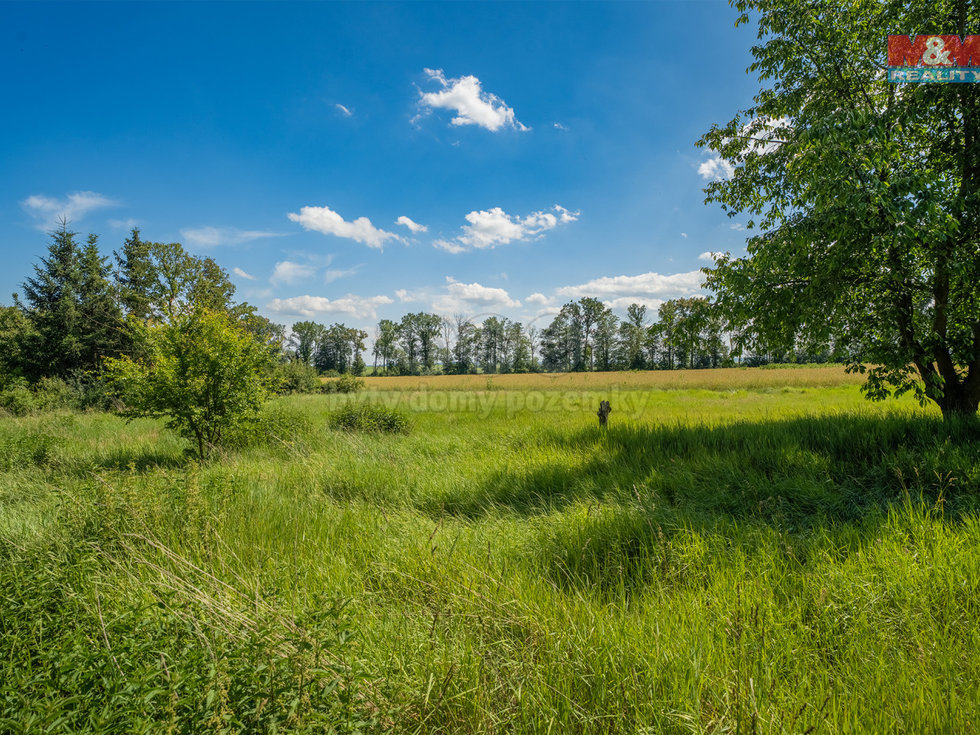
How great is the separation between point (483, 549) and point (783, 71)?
10446 millimetres

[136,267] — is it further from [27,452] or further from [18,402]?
[27,452]

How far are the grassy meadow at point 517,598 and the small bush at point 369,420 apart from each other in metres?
5.73

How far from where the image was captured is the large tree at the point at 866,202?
5688 mm

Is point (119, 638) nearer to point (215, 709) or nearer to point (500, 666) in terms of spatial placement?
point (215, 709)

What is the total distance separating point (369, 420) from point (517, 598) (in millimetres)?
10381

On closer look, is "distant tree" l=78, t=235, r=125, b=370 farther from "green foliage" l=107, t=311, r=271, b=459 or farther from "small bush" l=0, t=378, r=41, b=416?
"green foliage" l=107, t=311, r=271, b=459

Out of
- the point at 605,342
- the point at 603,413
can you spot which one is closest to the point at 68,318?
the point at 603,413

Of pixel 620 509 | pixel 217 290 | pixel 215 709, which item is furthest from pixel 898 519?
pixel 217 290

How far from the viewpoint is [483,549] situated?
3.77 meters

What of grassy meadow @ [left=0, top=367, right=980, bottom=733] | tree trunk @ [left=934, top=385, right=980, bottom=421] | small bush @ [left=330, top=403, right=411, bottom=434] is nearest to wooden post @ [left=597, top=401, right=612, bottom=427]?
grassy meadow @ [left=0, top=367, right=980, bottom=733]

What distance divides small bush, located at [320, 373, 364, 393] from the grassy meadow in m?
28.2

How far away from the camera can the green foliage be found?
26.6ft

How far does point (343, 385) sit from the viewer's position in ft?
113

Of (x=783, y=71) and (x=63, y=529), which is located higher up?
(x=783, y=71)
